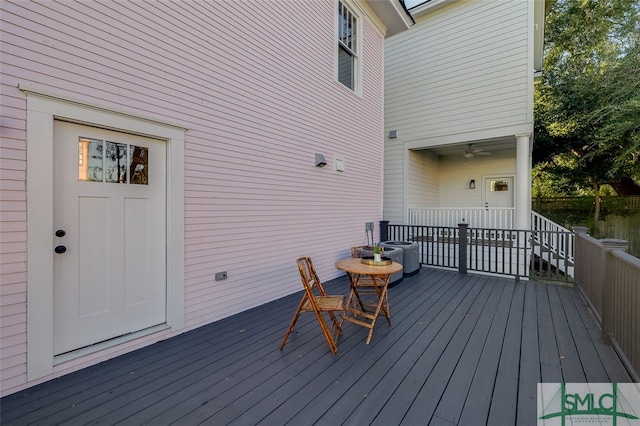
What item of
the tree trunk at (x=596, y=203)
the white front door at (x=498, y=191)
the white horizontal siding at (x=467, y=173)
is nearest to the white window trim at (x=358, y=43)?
the white horizontal siding at (x=467, y=173)

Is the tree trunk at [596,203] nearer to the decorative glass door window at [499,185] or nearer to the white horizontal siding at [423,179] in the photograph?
the decorative glass door window at [499,185]

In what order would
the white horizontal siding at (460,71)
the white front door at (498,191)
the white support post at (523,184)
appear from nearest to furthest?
the white support post at (523,184), the white horizontal siding at (460,71), the white front door at (498,191)

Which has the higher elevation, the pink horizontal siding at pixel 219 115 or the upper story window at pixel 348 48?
the upper story window at pixel 348 48

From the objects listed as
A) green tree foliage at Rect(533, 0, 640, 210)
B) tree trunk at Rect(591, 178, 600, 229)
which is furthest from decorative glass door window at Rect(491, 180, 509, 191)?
tree trunk at Rect(591, 178, 600, 229)

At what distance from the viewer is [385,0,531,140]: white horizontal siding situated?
6.43m

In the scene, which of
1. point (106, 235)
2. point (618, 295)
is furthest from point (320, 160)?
point (618, 295)

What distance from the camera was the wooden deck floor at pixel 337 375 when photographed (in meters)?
1.78

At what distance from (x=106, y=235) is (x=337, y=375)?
236cm

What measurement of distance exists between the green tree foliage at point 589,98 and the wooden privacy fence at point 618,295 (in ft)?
19.9

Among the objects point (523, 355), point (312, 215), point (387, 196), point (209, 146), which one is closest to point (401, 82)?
point (387, 196)

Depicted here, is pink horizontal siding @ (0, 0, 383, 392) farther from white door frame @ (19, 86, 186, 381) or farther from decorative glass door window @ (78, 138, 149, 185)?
decorative glass door window @ (78, 138, 149, 185)

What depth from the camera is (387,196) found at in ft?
27.3

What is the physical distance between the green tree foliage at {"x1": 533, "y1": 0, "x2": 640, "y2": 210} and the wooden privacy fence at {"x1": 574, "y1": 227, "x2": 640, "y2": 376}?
239 inches

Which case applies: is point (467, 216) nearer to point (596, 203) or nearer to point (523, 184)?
point (523, 184)
